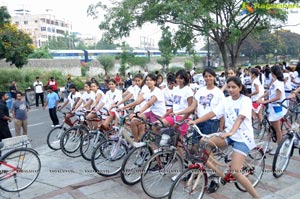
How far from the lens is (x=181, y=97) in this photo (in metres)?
5.15

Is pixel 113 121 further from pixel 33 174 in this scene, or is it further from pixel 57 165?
pixel 33 174

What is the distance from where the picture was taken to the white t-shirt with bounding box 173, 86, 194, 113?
5.10m

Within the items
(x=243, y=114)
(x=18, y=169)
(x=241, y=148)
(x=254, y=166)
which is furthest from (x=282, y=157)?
(x=18, y=169)

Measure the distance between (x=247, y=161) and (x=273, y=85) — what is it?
7.17ft

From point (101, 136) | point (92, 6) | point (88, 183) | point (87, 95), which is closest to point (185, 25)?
point (92, 6)

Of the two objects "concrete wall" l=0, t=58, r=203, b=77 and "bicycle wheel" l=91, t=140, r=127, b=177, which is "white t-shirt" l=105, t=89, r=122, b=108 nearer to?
"bicycle wheel" l=91, t=140, r=127, b=177

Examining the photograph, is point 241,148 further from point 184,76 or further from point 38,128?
point 38,128

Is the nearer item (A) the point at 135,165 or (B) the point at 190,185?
(B) the point at 190,185

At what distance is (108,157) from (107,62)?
30.4m

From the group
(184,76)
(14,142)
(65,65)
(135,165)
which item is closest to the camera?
(14,142)

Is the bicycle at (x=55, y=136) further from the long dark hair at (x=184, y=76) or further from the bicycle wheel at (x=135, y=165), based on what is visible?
the long dark hair at (x=184, y=76)

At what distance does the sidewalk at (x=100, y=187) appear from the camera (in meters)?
4.46

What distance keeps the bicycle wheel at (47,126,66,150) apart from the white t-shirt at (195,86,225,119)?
149 inches

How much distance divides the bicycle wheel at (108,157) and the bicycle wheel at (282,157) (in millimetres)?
2483
